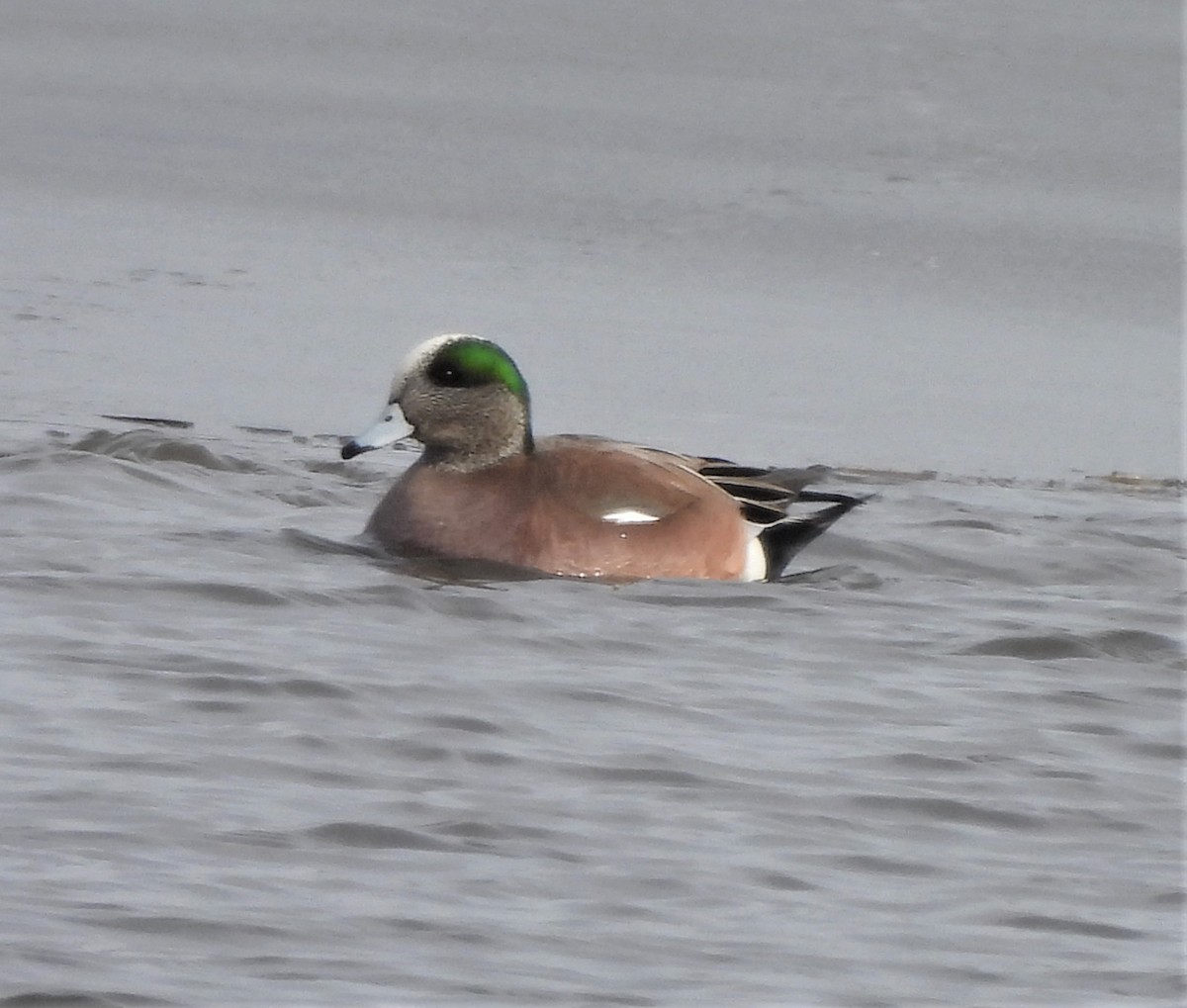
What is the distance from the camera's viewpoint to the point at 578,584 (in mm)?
5789

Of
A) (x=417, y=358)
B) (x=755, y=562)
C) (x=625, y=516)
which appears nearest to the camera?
(x=625, y=516)

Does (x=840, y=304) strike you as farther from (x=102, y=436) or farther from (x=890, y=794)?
(x=890, y=794)

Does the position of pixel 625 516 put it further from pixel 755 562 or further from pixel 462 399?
pixel 462 399

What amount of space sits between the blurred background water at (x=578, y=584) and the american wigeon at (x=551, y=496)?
0.15 meters

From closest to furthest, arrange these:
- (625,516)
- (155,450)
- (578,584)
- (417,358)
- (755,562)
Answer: (578,584) → (625,516) → (755,562) → (417,358) → (155,450)

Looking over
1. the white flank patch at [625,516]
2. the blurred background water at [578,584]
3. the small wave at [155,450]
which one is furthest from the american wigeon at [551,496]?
the small wave at [155,450]

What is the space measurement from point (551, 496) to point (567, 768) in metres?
1.88

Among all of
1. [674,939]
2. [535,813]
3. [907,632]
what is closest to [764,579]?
[907,632]

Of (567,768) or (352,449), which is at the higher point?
(352,449)

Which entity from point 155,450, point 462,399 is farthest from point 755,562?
point 155,450

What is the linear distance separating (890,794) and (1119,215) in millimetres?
4633

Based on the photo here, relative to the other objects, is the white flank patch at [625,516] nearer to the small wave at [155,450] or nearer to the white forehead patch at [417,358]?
the white forehead patch at [417,358]

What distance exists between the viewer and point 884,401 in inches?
281

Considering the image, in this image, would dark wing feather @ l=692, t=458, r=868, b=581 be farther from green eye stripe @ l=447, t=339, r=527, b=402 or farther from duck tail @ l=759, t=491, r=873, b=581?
green eye stripe @ l=447, t=339, r=527, b=402
